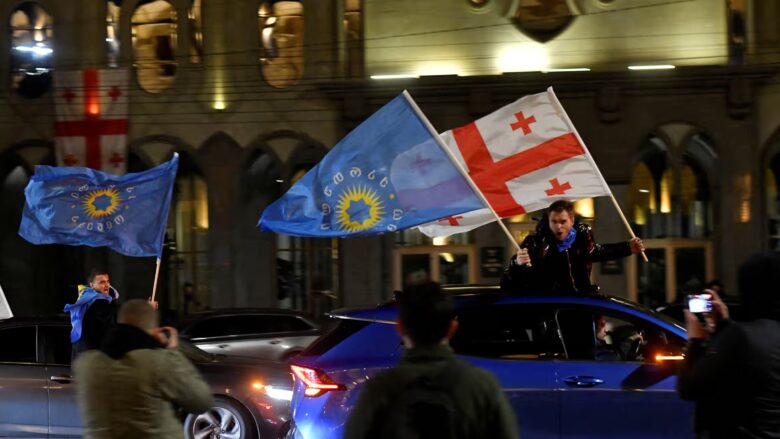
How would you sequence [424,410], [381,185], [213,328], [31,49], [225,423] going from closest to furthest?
1. [424,410]
2. [381,185]
3. [225,423]
4. [213,328]
5. [31,49]

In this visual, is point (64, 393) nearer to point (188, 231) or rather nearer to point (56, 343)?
point (56, 343)

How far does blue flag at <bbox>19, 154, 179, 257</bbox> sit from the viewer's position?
1232cm

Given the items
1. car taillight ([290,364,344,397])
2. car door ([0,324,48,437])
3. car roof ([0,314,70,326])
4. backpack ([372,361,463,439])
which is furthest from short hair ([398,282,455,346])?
car roof ([0,314,70,326])

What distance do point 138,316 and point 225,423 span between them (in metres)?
5.92

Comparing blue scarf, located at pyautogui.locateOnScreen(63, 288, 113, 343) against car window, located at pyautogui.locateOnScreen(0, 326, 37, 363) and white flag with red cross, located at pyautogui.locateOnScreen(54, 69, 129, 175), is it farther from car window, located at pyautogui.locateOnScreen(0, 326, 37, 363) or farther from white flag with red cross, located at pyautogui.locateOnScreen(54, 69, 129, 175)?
white flag with red cross, located at pyautogui.locateOnScreen(54, 69, 129, 175)

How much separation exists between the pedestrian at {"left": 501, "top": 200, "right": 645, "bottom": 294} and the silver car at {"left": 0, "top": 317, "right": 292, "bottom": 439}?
12.3 ft

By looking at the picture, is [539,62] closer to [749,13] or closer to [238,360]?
[749,13]

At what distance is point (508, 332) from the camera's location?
309 inches

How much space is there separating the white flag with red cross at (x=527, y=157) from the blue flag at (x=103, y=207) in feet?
13.1

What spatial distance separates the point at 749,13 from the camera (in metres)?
23.2

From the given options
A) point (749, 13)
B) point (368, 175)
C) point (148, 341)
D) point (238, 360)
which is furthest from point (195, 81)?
point (148, 341)

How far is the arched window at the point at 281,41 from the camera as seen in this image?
24344 millimetres

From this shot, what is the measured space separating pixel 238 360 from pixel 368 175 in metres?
3.55

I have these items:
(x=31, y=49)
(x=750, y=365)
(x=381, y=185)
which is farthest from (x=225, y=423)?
(x=31, y=49)
